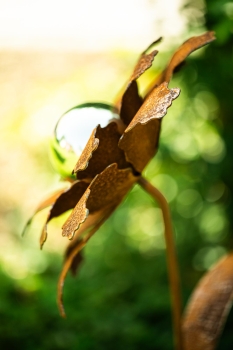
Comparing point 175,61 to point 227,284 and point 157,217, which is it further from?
point 157,217

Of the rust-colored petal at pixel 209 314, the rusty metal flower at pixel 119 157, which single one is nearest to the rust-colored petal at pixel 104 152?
the rusty metal flower at pixel 119 157

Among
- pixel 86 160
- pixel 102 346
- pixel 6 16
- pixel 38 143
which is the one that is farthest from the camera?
pixel 6 16

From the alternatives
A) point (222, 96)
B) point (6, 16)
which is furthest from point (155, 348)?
point (6, 16)

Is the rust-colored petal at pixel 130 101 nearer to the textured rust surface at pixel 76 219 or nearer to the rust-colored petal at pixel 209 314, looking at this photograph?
the textured rust surface at pixel 76 219

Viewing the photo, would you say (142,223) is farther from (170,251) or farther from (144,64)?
(144,64)

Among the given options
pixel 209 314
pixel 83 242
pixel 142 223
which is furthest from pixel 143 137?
pixel 142 223
